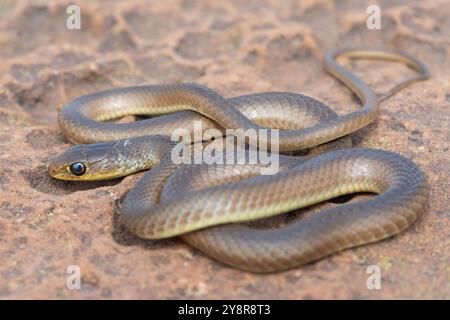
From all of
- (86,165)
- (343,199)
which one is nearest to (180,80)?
(86,165)

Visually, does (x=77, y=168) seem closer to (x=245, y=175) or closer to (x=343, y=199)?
(x=245, y=175)

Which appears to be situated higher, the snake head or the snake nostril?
the snake head

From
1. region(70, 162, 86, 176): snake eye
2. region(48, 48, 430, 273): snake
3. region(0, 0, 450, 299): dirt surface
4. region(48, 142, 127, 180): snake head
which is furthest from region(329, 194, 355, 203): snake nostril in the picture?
region(70, 162, 86, 176): snake eye

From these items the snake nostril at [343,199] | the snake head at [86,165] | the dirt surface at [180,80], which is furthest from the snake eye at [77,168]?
the snake nostril at [343,199]

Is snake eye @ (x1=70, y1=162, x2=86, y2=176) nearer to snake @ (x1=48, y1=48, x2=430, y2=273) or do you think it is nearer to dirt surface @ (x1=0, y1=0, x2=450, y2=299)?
snake @ (x1=48, y1=48, x2=430, y2=273)

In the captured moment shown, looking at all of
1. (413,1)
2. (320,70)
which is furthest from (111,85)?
(413,1)
